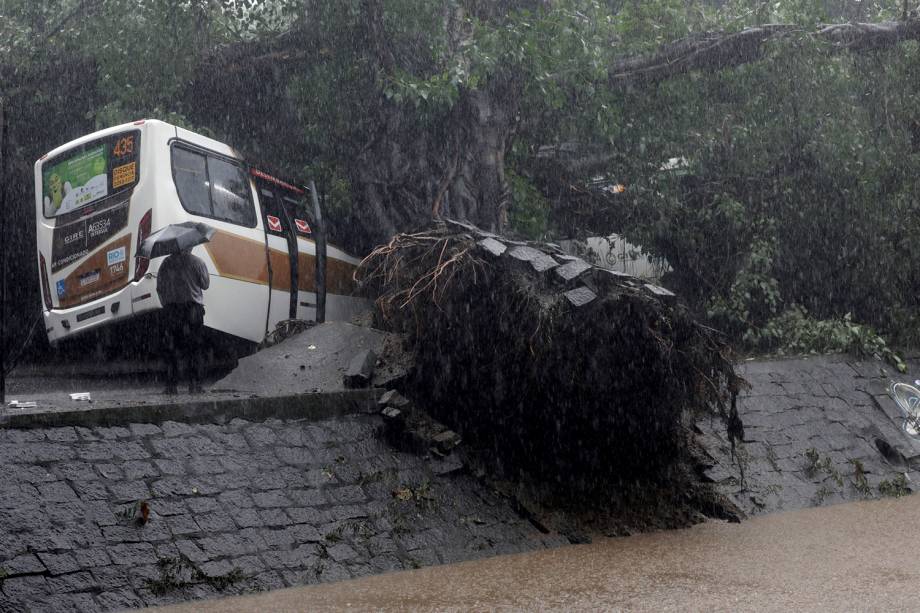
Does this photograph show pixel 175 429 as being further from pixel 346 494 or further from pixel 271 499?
pixel 346 494

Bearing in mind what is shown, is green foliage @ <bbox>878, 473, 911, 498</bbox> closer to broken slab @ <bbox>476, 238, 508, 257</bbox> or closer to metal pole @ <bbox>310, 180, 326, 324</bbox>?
broken slab @ <bbox>476, 238, 508, 257</bbox>

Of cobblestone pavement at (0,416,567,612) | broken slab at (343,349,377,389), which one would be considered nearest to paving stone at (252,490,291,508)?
cobblestone pavement at (0,416,567,612)

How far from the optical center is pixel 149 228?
9.64 m

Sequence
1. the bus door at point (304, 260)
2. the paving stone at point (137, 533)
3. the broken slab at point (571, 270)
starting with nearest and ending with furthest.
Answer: the paving stone at point (137, 533), the broken slab at point (571, 270), the bus door at point (304, 260)

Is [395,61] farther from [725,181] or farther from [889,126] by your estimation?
[889,126]

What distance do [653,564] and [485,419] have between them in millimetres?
2169

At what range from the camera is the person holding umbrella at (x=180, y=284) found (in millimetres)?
8359

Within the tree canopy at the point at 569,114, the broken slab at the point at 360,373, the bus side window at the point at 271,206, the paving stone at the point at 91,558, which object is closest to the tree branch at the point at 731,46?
the tree canopy at the point at 569,114

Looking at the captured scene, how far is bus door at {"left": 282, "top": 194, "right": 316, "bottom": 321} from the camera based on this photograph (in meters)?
11.3

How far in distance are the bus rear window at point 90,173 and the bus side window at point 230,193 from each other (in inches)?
32.5

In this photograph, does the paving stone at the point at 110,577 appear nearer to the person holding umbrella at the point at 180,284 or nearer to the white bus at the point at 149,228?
the person holding umbrella at the point at 180,284

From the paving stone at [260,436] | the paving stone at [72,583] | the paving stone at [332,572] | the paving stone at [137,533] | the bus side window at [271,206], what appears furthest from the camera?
the bus side window at [271,206]

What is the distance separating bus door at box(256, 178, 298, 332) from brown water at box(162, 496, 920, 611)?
480cm

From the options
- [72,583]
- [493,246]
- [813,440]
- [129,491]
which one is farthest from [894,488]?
[72,583]
